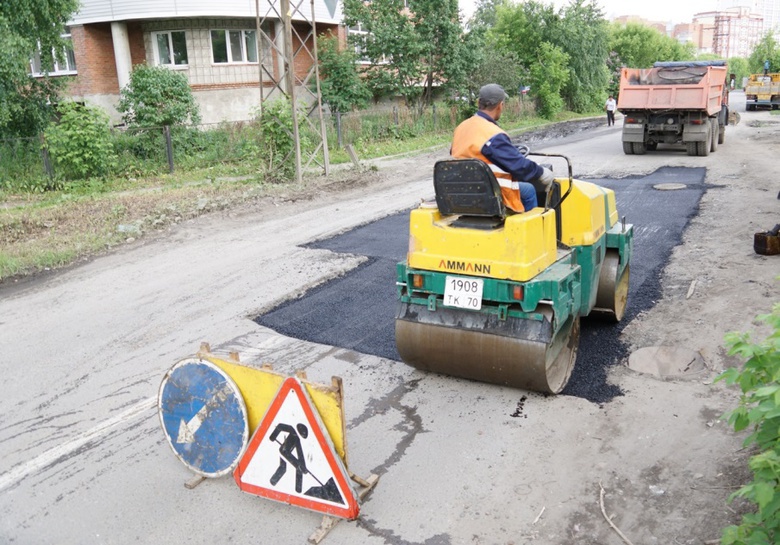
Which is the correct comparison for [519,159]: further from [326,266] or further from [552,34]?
[552,34]

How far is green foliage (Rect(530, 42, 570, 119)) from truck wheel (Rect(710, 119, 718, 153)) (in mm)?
17578

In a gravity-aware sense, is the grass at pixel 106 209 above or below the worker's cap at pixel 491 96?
below

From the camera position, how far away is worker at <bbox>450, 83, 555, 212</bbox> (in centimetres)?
487

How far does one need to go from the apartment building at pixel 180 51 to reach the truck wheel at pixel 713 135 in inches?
532

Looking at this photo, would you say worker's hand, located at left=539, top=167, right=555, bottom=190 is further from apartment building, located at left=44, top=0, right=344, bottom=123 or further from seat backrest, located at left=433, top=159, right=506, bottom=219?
apartment building, located at left=44, top=0, right=344, bottom=123

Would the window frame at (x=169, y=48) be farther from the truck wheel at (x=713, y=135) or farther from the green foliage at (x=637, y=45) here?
the green foliage at (x=637, y=45)

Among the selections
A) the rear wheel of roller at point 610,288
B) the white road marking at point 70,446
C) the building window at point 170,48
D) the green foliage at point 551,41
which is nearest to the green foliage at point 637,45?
the green foliage at point 551,41

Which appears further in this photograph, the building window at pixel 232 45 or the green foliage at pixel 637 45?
the green foliage at pixel 637 45

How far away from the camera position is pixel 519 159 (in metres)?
4.89

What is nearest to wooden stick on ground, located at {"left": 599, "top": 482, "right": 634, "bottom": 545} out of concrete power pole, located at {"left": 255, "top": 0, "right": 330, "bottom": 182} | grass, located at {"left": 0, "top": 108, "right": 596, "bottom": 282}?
grass, located at {"left": 0, "top": 108, "right": 596, "bottom": 282}

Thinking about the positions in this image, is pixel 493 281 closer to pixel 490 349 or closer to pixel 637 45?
pixel 490 349

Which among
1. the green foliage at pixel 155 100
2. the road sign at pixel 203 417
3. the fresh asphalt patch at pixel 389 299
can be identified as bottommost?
the fresh asphalt patch at pixel 389 299

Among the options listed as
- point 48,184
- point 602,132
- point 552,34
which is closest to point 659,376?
point 48,184

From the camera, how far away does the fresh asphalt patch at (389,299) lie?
18.9 feet
